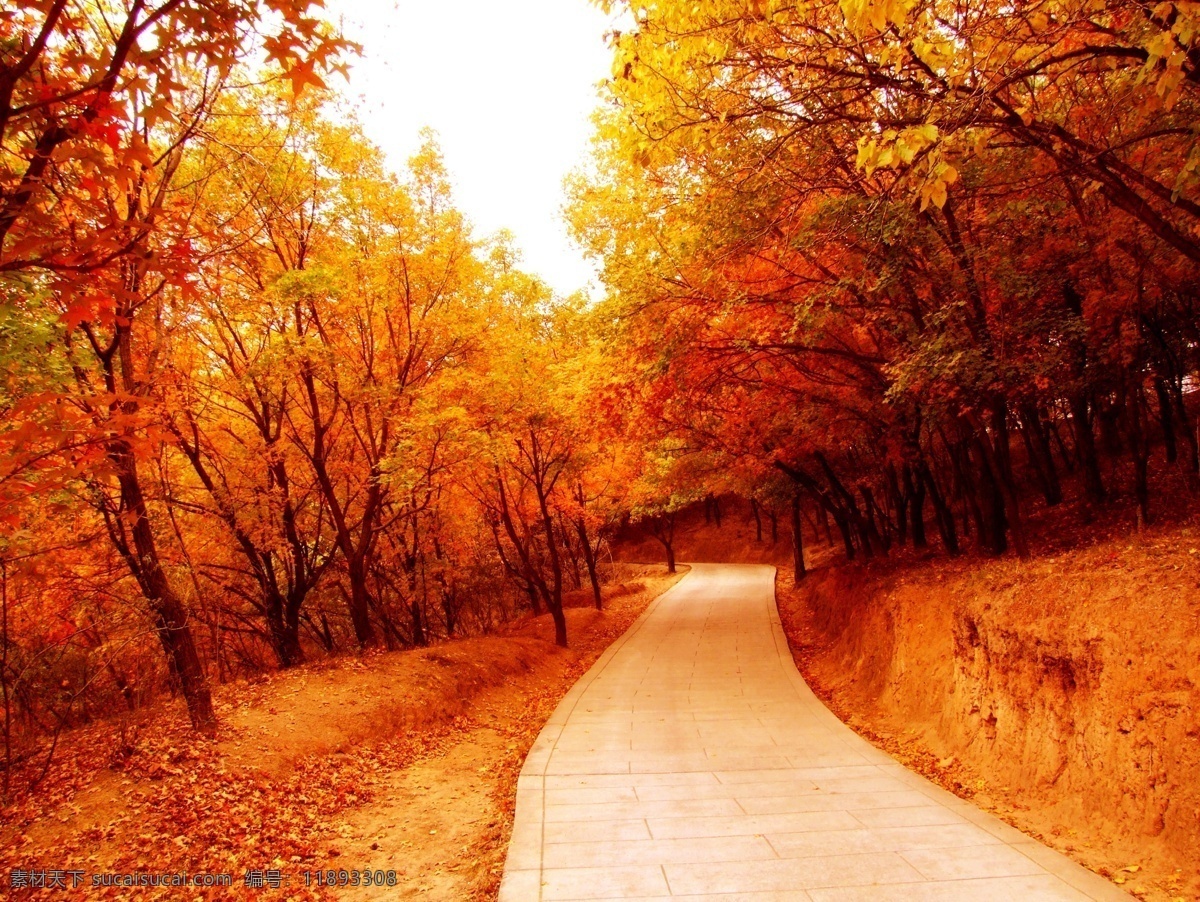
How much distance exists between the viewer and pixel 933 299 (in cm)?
804

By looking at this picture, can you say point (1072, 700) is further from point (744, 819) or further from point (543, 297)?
point (543, 297)

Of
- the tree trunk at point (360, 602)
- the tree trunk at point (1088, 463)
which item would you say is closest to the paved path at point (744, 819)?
the tree trunk at point (360, 602)

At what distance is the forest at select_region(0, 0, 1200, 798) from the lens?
317 cm

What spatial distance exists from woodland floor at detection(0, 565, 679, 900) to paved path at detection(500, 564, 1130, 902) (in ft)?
1.92

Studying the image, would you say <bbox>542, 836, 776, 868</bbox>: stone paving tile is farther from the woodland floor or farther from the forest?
the forest

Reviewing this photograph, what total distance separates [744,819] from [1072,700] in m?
3.13

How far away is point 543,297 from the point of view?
581 inches

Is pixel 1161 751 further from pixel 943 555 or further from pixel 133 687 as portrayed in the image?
pixel 133 687

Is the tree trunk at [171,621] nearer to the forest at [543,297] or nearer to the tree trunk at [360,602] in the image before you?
the forest at [543,297]

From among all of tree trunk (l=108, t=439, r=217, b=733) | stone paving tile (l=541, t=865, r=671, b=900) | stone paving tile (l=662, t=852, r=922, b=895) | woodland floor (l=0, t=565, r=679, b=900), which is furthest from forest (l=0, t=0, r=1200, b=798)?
stone paving tile (l=662, t=852, r=922, b=895)

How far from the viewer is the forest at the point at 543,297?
3.17 meters

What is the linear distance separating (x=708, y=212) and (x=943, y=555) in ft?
28.6

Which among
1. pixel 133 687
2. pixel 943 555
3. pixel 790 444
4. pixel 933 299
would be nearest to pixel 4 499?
pixel 933 299

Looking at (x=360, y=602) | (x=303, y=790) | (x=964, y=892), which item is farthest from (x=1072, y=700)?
(x=360, y=602)
